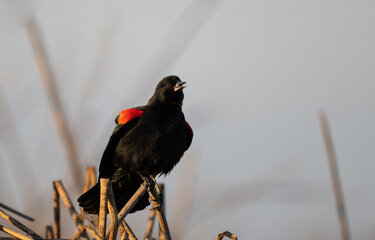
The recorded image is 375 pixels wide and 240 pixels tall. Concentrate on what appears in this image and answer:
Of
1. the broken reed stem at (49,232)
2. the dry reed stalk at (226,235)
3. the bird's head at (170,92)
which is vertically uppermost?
the bird's head at (170,92)

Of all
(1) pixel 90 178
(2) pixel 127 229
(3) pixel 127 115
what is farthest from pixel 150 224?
(3) pixel 127 115

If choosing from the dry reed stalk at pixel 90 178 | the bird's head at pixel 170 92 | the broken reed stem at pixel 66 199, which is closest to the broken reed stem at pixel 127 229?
the broken reed stem at pixel 66 199

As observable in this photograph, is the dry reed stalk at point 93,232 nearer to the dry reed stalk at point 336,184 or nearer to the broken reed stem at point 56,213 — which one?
the broken reed stem at point 56,213

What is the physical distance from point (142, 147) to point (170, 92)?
0.58 metres

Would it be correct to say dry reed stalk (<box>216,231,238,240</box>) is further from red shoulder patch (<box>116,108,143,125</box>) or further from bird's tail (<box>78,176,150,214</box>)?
red shoulder patch (<box>116,108,143,125</box>)

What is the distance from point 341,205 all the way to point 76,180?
1.79m

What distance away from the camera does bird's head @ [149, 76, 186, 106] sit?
3781 millimetres

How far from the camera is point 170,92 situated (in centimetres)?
379

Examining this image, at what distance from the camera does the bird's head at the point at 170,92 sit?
3.78 metres

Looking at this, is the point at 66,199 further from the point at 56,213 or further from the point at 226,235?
the point at 226,235

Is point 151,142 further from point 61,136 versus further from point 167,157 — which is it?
point 61,136

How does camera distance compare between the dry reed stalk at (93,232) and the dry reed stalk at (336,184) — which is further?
the dry reed stalk at (336,184)

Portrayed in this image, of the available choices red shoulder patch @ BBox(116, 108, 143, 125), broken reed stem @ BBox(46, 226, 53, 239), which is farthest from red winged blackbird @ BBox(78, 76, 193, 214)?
broken reed stem @ BBox(46, 226, 53, 239)

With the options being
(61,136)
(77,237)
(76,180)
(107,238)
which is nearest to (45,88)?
(61,136)
